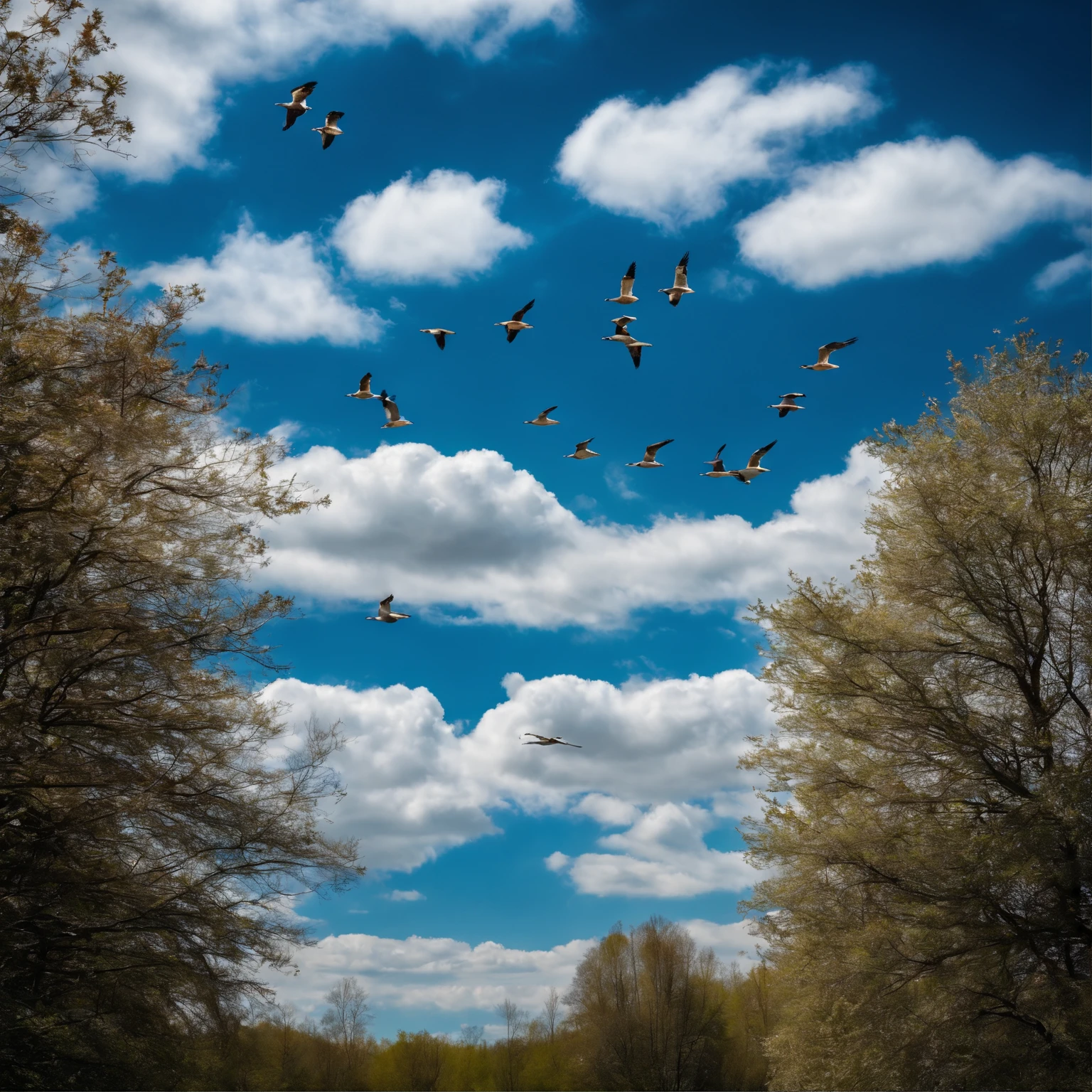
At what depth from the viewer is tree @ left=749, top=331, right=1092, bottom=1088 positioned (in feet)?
45.2

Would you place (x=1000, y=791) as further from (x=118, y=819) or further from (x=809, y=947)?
(x=118, y=819)

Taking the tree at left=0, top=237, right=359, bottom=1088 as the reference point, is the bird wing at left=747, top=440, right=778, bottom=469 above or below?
above

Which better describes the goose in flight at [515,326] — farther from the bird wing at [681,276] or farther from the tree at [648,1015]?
the tree at [648,1015]

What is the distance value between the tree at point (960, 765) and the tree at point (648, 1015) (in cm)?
3031

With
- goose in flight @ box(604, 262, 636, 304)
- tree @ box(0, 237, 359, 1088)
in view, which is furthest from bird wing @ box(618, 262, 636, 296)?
tree @ box(0, 237, 359, 1088)

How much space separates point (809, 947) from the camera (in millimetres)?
15961

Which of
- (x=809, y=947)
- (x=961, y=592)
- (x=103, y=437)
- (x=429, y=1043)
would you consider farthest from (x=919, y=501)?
(x=429, y=1043)

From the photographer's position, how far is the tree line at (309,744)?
37.4 feet

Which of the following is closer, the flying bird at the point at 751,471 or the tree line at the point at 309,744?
the tree line at the point at 309,744

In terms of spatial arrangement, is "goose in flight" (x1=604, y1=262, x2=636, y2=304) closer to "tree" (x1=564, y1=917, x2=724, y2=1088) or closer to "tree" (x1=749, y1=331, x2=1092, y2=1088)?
"tree" (x1=749, y1=331, x2=1092, y2=1088)

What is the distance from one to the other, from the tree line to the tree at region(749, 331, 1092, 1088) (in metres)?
0.05

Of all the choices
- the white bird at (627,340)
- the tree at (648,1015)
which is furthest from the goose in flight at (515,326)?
the tree at (648,1015)

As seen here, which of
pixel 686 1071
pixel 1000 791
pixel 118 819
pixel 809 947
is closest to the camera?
Answer: pixel 118 819

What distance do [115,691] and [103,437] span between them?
125 inches
